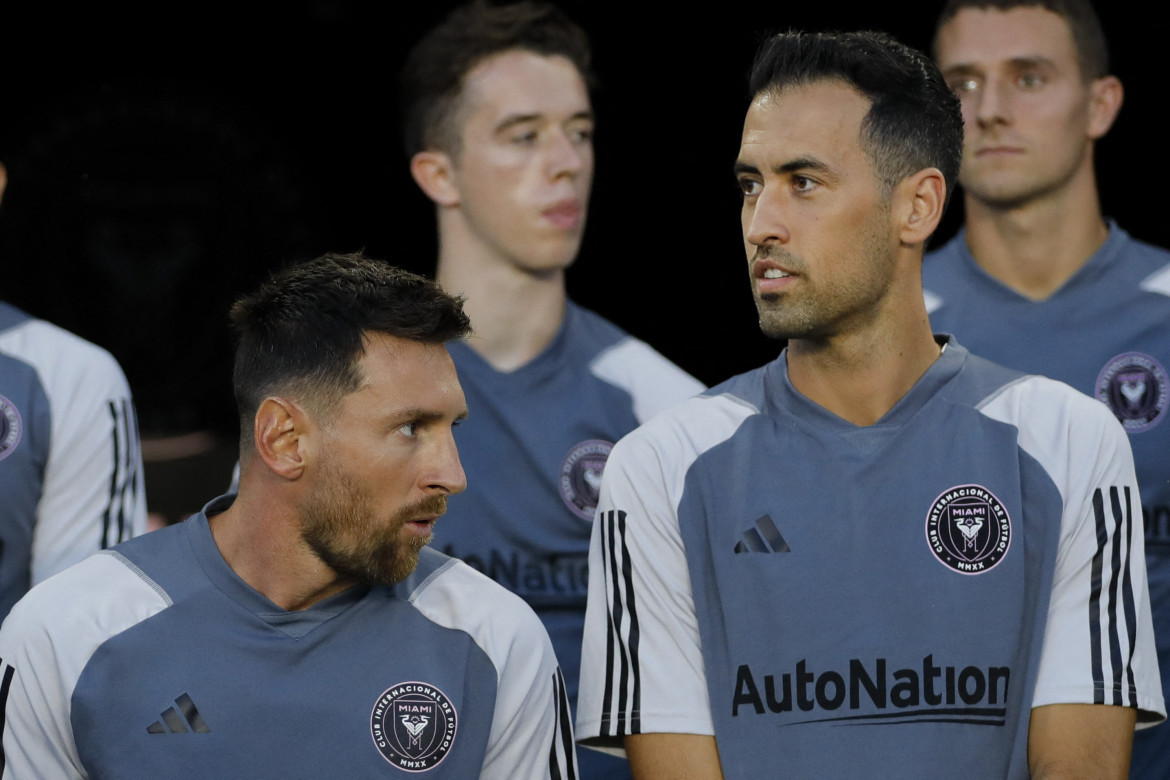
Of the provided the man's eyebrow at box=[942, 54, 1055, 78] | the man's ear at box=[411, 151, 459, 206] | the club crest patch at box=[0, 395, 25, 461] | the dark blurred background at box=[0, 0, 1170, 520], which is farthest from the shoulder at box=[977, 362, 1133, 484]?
the dark blurred background at box=[0, 0, 1170, 520]

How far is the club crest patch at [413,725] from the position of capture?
224 cm

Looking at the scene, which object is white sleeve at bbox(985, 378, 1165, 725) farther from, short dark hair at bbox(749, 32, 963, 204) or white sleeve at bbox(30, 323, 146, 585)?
white sleeve at bbox(30, 323, 146, 585)

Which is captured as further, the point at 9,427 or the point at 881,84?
the point at 9,427

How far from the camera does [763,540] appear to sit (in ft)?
7.80

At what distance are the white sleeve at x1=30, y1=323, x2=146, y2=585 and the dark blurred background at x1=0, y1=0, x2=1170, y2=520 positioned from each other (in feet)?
2.74

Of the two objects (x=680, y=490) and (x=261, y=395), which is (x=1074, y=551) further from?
(x=261, y=395)

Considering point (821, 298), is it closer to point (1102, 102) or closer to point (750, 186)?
point (750, 186)

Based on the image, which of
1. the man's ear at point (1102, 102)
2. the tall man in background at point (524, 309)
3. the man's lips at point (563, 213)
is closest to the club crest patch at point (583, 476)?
the tall man in background at point (524, 309)

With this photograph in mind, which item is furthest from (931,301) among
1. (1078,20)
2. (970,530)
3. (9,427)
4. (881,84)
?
(9,427)

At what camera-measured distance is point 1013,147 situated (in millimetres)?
3332

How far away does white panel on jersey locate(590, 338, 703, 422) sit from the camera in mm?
3324

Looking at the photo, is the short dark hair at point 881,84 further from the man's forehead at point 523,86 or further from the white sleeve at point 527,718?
the man's forehead at point 523,86

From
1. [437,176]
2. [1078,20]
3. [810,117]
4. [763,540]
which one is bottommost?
[763,540]

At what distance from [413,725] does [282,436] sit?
43 cm
